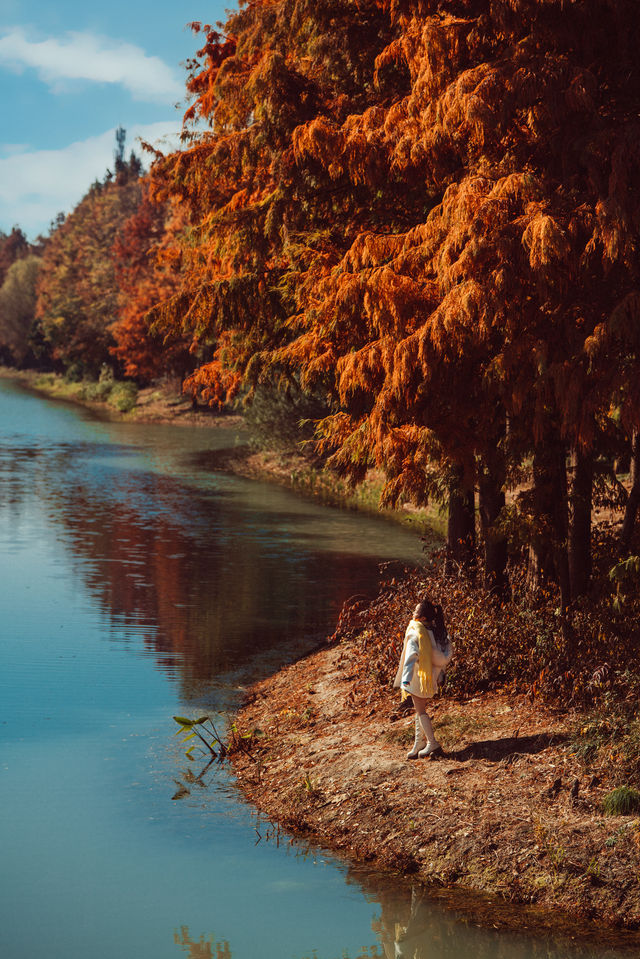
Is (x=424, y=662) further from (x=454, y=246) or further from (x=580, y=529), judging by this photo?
(x=454, y=246)

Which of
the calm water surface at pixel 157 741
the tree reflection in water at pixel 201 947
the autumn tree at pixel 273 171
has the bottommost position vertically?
the tree reflection in water at pixel 201 947

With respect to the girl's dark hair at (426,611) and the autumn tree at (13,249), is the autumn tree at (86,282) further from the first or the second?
the girl's dark hair at (426,611)

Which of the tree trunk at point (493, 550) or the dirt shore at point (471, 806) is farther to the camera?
the tree trunk at point (493, 550)

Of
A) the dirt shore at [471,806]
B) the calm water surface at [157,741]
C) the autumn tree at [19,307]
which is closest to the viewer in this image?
the calm water surface at [157,741]

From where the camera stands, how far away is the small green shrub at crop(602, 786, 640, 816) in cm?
809

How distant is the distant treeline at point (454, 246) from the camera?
29.8ft

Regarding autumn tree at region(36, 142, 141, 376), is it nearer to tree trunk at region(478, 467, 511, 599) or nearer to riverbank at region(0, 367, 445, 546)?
riverbank at region(0, 367, 445, 546)

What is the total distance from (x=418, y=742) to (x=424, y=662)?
2.25 ft

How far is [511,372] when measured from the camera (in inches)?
372

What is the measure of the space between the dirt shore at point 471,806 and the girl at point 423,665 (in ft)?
0.67

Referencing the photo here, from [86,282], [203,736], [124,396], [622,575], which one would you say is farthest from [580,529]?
[86,282]

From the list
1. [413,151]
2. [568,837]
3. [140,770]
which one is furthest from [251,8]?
[568,837]

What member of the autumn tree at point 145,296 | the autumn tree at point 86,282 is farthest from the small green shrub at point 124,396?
the autumn tree at point 86,282

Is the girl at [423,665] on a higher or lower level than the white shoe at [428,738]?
higher
